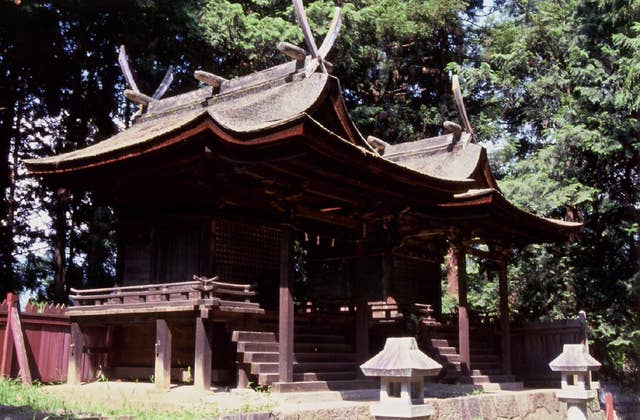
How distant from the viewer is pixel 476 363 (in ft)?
55.0

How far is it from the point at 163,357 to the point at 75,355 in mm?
2630

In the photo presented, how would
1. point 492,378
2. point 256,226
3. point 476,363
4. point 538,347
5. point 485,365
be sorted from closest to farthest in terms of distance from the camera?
point 256,226
point 492,378
point 476,363
point 485,365
point 538,347

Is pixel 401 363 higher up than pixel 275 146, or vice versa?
pixel 275 146

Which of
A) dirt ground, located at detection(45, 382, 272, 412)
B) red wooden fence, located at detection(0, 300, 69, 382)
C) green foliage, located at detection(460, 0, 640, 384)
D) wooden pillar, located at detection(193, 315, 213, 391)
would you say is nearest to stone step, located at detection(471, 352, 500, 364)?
green foliage, located at detection(460, 0, 640, 384)

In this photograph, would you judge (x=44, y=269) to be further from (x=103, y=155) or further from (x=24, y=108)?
(x=103, y=155)

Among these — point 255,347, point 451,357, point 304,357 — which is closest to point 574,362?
point 451,357

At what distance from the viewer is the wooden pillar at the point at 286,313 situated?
1115 cm

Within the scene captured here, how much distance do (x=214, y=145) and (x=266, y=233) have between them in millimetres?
3860

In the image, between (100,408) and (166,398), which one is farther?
(166,398)

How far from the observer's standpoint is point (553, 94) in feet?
77.3

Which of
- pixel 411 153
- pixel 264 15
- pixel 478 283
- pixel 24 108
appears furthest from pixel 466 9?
pixel 24 108

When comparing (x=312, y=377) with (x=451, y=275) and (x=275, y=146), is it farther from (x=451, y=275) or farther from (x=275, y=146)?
(x=451, y=275)

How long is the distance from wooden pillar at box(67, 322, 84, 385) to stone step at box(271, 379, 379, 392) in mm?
4456

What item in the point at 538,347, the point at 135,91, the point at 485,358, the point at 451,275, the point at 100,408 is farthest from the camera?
the point at 451,275
